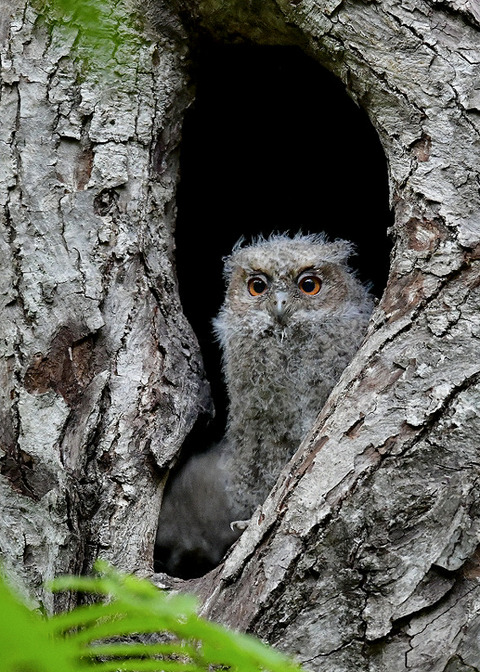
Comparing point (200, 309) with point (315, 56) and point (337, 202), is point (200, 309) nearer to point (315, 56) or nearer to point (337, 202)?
point (337, 202)

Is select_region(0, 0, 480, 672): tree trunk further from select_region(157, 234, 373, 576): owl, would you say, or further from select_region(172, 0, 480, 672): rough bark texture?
select_region(157, 234, 373, 576): owl

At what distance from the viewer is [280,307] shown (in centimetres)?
296

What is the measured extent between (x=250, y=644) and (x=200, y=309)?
137 inches

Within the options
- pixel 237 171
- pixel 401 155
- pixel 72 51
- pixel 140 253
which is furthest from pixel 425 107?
pixel 237 171

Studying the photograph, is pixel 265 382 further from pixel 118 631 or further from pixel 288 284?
pixel 118 631

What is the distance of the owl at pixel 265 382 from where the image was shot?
287 centimetres

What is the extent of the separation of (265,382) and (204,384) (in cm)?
23

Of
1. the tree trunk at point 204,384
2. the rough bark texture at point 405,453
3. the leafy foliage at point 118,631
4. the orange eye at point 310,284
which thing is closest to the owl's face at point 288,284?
the orange eye at point 310,284

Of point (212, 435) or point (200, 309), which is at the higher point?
point (200, 309)

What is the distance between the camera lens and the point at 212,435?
317cm

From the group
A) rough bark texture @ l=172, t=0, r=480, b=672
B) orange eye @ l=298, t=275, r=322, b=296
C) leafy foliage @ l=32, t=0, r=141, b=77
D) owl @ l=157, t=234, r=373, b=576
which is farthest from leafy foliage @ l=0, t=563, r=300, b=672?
orange eye @ l=298, t=275, r=322, b=296

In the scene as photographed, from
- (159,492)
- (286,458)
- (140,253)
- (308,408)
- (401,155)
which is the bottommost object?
(159,492)

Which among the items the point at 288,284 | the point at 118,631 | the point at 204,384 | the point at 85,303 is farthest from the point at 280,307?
the point at 118,631

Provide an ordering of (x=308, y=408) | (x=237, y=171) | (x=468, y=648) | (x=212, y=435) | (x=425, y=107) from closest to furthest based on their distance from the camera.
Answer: (x=468, y=648), (x=425, y=107), (x=308, y=408), (x=212, y=435), (x=237, y=171)
